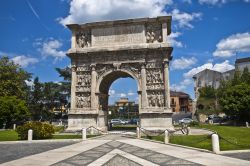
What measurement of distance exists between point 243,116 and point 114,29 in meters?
29.6

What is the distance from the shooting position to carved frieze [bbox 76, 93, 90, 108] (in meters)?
30.8

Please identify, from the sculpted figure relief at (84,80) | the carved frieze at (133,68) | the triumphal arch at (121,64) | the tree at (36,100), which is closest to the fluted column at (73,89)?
the triumphal arch at (121,64)

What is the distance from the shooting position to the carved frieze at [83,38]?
3175cm

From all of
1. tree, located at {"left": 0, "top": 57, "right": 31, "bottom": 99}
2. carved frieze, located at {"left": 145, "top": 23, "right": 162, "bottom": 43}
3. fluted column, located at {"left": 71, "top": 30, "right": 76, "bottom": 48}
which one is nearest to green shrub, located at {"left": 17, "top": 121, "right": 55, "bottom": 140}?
fluted column, located at {"left": 71, "top": 30, "right": 76, "bottom": 48}

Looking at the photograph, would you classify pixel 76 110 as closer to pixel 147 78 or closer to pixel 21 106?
pixel 147 78

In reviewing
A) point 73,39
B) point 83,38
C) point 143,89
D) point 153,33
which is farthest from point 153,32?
point 73,39

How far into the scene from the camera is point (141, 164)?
10.6m

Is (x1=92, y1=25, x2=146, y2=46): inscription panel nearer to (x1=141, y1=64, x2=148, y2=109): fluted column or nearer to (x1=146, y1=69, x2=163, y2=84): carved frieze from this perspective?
(x1=141, y1=64, x2=148, y2=109): fluted column

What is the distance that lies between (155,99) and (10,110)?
27.6 m

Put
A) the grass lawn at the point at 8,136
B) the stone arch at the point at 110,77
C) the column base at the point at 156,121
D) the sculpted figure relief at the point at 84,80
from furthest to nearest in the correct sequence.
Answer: the sculpted figure relief at the point at 84,80 < the stone arch at the point at 110,77 < the column base at the point at 156,121 < the grass lawn at the point at 8,136

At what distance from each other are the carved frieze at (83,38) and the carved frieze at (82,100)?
543 cm

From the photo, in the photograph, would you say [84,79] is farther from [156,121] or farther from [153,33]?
[156,121]

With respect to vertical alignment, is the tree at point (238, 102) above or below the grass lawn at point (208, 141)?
above

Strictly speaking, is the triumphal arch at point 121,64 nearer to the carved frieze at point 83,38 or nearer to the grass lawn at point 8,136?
the carved frieze at point 83,38
